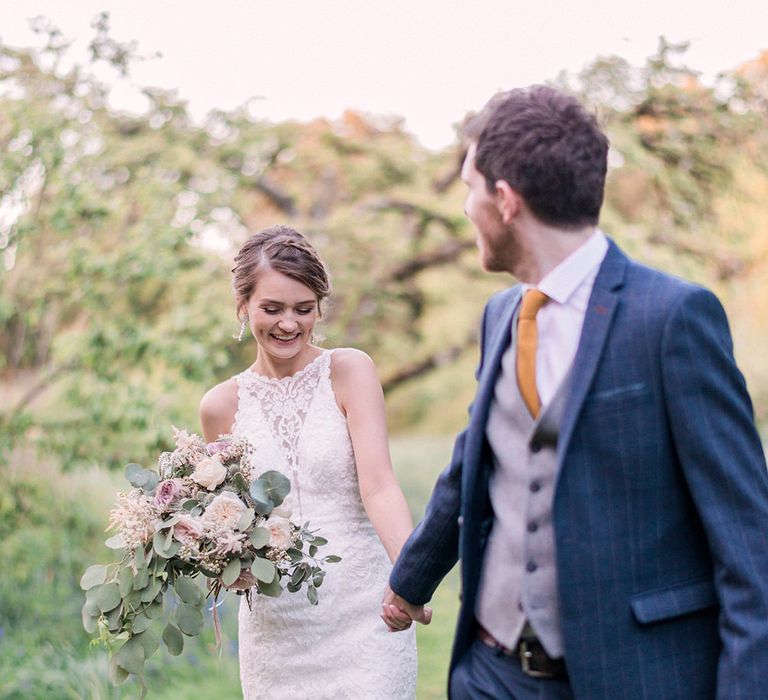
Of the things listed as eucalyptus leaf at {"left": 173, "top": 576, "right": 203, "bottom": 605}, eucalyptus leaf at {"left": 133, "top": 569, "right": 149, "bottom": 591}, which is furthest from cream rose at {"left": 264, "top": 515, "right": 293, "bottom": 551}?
eucalyptus leaf at {"left": 133, "top": 569, "right": 149, "bottom": 591}

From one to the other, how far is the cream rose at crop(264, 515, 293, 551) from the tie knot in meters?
1.07

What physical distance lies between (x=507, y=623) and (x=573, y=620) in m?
0.21

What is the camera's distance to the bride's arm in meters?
3.33

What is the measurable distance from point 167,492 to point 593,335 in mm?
1365

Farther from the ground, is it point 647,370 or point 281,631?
point 647,370

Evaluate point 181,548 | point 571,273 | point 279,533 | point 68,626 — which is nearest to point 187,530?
point 181,548

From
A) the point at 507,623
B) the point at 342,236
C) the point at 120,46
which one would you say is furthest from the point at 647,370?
the point at 342,236

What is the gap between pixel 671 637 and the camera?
223cm

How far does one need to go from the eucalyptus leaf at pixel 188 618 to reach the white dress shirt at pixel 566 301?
1.28 m

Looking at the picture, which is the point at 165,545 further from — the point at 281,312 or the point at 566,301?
the point at 566,301

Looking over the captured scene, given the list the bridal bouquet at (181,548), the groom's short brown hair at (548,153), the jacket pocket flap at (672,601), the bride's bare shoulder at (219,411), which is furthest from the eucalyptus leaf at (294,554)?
the groom's short brown hair at (548,153)

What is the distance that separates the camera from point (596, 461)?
221cm

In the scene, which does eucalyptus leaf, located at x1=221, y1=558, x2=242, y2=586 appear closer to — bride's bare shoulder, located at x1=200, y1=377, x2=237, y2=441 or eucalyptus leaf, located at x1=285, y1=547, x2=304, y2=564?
eucalyptus leaf, located at x1=285, y1=547, x2=304, y2=564

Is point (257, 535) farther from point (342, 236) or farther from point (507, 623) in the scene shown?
point (342, 236)
